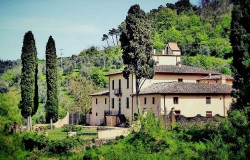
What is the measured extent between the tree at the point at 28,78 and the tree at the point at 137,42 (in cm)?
915

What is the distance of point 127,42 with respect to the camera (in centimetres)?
3403

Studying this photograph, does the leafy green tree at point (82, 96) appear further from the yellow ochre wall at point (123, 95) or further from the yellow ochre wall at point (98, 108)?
the yellow ochre wall at point (123, 95)

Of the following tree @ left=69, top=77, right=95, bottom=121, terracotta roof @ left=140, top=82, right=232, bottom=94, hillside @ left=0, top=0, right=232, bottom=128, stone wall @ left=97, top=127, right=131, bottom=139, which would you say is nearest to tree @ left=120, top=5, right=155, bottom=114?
terracotta roof @ left=140, top=82, right=232, bottom=94

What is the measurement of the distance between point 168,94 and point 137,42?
18.9 ft

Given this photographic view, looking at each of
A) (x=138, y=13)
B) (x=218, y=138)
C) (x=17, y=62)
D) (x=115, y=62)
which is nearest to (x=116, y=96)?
(x=138, y=13)

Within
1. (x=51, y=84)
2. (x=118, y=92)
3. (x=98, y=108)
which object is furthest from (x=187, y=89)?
(x=98, y=108)

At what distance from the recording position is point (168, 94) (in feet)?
117

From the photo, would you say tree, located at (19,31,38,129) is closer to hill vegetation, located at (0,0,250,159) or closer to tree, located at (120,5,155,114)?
hill vegetation, located at (0,0,250,159)

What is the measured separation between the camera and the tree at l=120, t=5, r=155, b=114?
3341cm

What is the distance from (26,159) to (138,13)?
17853 mm

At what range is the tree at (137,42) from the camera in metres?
33.4

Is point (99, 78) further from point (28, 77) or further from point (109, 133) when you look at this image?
point (109, 133)

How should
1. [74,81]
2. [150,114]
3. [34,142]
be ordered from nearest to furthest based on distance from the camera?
[150,114], [34,142], [74,81]

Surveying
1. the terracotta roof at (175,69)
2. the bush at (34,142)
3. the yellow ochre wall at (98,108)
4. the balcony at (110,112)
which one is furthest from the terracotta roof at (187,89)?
the bush at (34,142)
